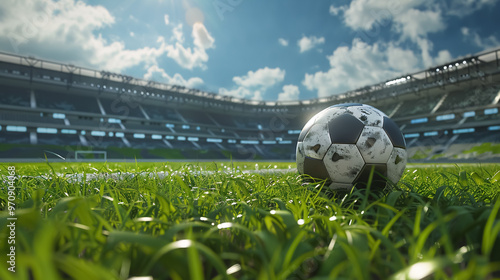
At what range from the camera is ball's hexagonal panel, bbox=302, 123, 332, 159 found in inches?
125

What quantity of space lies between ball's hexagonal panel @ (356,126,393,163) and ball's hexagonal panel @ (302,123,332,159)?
14.5 inches


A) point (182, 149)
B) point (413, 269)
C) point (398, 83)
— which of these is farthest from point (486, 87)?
point (413, 269)

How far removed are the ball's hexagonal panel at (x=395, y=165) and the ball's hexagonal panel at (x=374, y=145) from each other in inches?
2.8

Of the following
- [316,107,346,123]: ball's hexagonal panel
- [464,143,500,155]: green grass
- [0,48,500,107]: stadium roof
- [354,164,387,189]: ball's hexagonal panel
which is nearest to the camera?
[354,164,387,189]: ball's hexagonal panel

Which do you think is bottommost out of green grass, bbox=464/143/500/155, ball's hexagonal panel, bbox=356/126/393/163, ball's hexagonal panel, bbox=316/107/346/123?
green grass, bbox=464/143/500/155

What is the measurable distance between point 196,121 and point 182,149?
10983 mm

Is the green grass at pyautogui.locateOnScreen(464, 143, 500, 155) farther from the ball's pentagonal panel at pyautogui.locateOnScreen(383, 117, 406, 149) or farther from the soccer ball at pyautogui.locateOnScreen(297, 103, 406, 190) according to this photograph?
the soccer ball at pyautogui.locateOnScreen(297, 103, 406, 190)

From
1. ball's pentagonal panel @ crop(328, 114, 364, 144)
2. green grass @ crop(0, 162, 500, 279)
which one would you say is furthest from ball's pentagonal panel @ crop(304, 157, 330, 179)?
green grass @ crop(0, 162, 500, 279)

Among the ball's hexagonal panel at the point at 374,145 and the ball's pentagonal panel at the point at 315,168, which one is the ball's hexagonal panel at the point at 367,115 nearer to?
the ball's hexagonal panel at the point at 374,145

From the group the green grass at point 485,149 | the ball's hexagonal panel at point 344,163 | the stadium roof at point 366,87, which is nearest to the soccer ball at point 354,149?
the ball's hexagonal panel at point 344,163

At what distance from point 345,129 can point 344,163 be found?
408 millimetres

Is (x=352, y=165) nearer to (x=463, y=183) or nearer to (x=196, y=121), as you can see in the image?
(x=463, y=183)

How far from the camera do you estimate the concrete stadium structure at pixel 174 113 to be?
3195 cm

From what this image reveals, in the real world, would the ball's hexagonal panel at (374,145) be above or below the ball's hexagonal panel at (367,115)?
below
